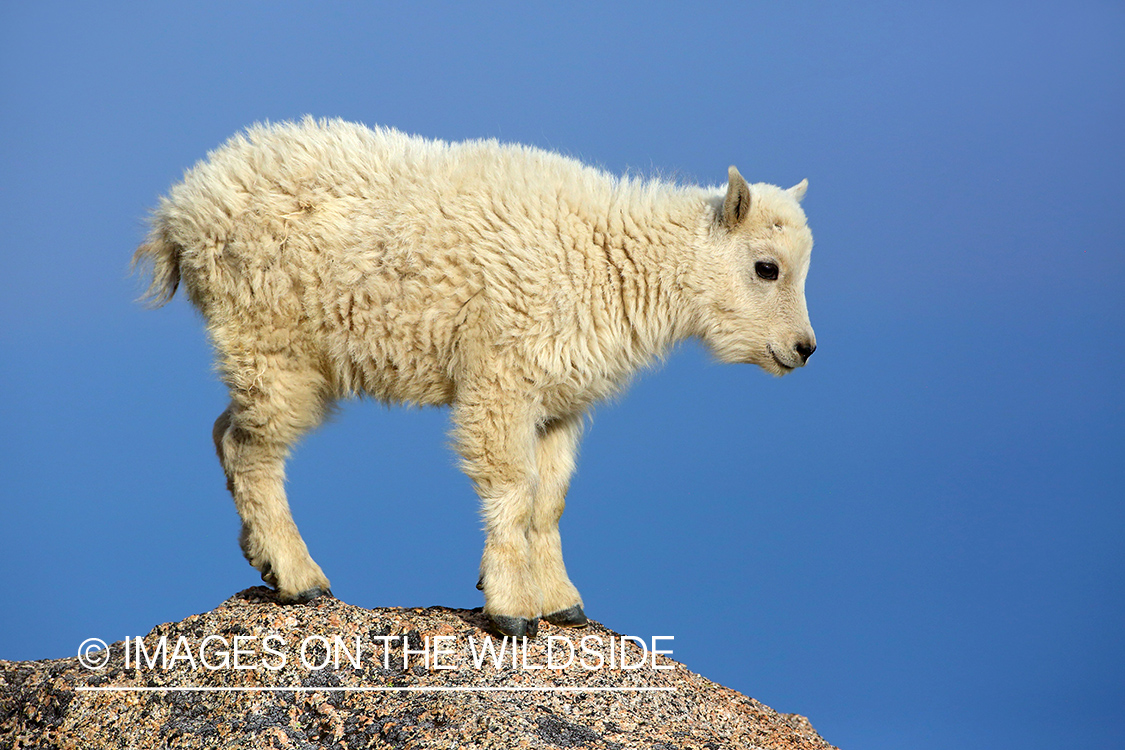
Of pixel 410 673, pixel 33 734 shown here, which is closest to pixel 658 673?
pixel 410 673

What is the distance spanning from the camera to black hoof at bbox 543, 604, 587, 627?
7539mm

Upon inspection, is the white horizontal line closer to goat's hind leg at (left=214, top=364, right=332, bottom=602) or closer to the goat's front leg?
the goat's front leg

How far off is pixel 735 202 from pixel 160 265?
396 cm

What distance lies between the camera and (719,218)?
288 inches

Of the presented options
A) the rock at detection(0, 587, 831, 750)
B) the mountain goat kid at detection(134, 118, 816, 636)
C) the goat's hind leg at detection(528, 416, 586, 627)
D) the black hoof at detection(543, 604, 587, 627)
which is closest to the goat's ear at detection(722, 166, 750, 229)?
the mountain goat kid at detection(134, 118, 816, 636)

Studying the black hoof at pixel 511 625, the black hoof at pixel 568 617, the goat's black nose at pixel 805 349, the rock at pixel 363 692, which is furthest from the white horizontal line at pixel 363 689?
the goat's black nose at pixel 805 349

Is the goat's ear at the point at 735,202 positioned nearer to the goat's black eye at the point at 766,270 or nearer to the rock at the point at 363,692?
the goat's black eye at the point at 766,270

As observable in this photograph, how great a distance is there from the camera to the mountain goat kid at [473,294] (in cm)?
701

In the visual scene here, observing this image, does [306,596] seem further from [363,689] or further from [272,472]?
[363,689]

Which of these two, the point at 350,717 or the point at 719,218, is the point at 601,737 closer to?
the point at 350,717

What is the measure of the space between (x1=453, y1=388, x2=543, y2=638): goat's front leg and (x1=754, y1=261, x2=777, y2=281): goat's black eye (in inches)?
68.3

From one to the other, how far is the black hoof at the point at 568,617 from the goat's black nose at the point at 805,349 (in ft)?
7.35

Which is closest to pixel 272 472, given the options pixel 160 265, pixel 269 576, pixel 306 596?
pixel 269 576

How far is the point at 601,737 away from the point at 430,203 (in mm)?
3443
